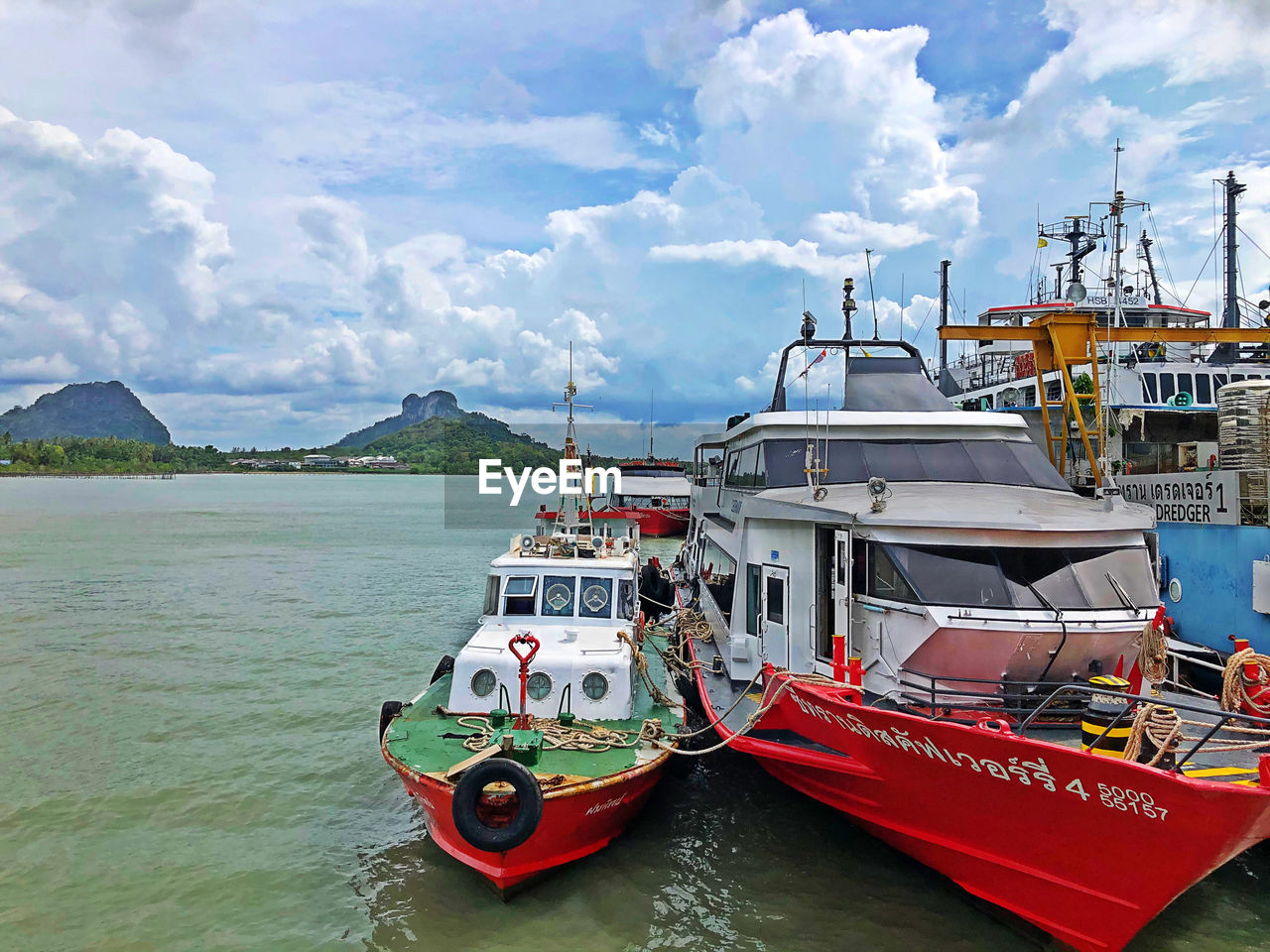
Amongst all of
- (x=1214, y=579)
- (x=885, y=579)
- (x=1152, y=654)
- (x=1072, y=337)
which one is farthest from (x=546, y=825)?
(x=1072, y=337)

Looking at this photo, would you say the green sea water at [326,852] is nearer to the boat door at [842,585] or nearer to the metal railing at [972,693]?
the metal railing at [972,693]

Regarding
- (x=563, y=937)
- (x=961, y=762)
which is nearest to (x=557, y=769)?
(x=563, y=937)

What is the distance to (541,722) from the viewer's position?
11109 mm

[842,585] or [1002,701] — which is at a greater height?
[842,585]

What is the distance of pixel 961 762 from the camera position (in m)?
8.08

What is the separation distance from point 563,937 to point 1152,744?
6357 millimetres

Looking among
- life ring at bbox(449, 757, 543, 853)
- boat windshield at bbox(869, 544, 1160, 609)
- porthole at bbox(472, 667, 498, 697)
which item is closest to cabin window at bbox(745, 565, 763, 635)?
boat windshield at bbox(869, 544, 1160, 609)

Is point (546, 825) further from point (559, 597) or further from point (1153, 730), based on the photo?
point (1153, 730)

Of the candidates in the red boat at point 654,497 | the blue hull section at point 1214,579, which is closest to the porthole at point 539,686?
the blue hull section at point 1214,579

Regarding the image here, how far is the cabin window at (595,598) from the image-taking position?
13.5 meters

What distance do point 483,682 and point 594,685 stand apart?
1.61 metres

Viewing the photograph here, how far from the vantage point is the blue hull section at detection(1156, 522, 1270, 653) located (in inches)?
517

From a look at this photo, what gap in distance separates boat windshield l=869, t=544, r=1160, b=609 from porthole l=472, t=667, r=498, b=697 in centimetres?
570

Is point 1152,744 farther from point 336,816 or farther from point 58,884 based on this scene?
point 58,884
